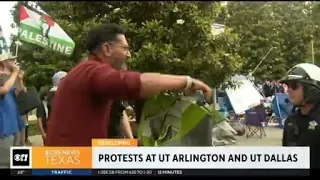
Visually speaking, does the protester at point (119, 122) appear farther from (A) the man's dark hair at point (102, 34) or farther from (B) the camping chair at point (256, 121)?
(B) the camping chair at point (256, 121)

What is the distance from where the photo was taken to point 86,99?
219cm

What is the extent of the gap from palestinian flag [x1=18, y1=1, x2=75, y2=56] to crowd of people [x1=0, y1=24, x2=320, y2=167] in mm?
143

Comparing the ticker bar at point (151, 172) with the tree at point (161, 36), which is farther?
the ticker bar at point (151, 172)

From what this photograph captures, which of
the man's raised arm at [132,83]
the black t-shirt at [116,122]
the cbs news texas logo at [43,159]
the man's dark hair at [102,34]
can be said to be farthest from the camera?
the cbs news texas logo at [43,159]

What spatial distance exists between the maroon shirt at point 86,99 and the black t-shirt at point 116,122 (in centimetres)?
4

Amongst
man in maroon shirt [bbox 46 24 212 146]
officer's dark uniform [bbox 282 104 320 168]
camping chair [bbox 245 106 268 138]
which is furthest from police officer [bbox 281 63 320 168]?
man in maroon shirt [bbox 46 24 212 146]

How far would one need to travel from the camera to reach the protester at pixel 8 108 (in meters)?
2.50

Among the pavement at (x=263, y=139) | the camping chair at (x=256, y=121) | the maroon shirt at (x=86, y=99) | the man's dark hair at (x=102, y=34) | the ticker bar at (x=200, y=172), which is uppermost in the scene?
the man's dark hair at (x=102, y=34)

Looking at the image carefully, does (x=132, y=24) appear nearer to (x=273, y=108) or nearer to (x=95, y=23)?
(x=95, y=23)

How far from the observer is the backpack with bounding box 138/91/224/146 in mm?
2443

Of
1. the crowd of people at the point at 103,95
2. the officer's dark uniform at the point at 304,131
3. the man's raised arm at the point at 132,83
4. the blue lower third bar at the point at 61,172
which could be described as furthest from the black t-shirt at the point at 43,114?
the officer's dark uniform at the point at 304,131

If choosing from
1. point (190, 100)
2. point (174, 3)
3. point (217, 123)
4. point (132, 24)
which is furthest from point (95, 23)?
point (217, 123)

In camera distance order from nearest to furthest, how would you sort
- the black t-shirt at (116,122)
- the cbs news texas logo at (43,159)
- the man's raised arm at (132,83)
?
the man's raised arm at (132,83) → the black t-shirt at (116,122) → the cbs news texas logo at (43,159)

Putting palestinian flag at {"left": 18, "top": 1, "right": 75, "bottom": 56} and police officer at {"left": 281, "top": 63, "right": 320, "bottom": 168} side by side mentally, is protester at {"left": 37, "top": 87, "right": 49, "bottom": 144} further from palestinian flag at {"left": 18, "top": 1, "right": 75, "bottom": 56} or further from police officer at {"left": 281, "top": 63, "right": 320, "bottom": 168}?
police officer at {"left": 281, "top": 63, "right": 320, "bottom": 168}
